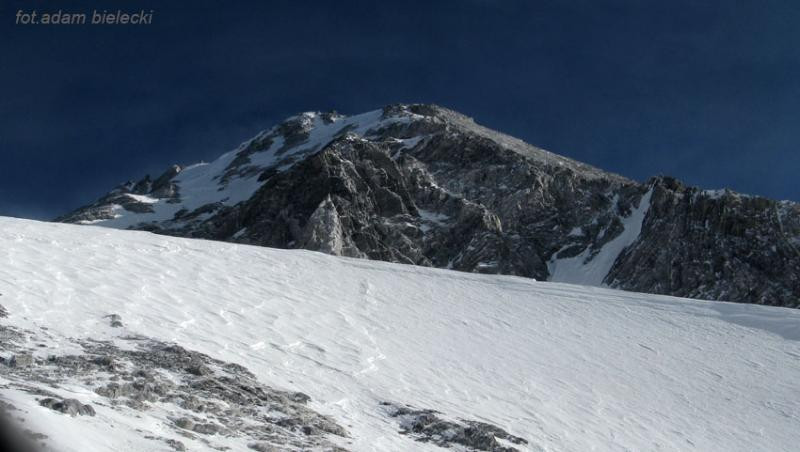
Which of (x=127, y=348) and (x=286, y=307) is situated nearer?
(x=127, y=348)

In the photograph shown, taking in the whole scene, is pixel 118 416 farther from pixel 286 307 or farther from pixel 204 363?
pixel 286 307

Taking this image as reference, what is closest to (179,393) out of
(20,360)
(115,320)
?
(20,360)

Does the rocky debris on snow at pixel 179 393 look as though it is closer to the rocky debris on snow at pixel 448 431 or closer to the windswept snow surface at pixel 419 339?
the windswept snow surface at pixel 419 339

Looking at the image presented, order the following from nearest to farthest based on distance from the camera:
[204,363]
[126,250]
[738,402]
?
[204,363] → [738,402] → [126,250]

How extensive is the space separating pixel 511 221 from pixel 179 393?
278 ft

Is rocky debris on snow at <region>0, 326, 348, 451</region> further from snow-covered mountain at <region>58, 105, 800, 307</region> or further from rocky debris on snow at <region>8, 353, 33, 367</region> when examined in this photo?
snow-covered mountain at <region>58, 105, 800, 307</region>

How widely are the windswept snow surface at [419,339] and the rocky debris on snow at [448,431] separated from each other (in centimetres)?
36

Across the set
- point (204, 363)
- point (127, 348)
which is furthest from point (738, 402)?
point (127, 348)

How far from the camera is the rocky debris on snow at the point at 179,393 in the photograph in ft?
36.5

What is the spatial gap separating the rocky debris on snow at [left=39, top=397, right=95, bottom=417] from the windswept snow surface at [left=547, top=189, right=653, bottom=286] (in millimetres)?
77884

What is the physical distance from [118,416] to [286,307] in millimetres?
12485

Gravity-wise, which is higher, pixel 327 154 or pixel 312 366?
pixel 327 154

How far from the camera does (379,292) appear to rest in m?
27.4

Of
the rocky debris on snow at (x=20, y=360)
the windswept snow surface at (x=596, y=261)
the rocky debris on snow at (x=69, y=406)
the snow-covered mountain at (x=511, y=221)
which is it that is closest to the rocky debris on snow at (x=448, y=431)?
the rocky debris on snow at (x=69, y=406)
